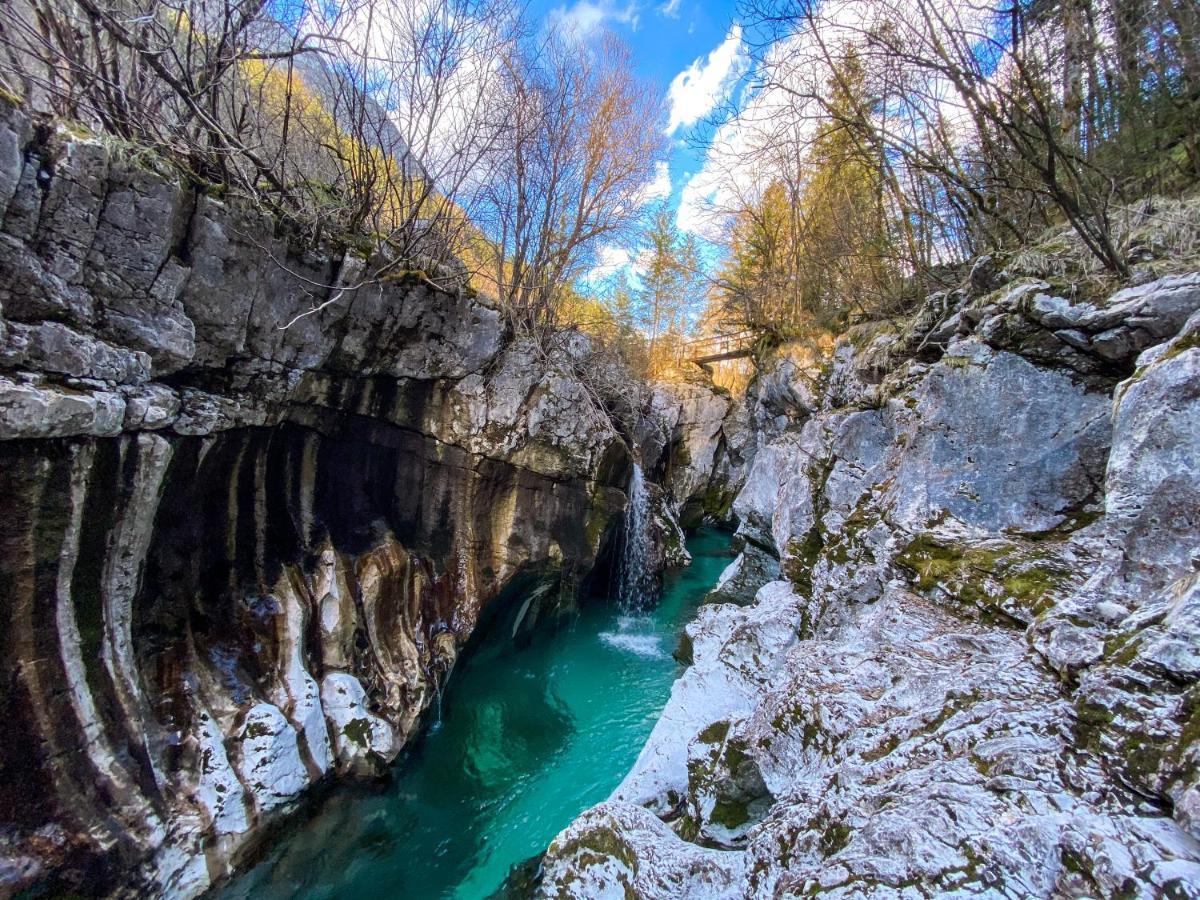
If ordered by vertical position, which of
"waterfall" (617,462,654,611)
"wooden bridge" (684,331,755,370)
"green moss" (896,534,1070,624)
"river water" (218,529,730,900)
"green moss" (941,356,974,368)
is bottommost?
"river water" (218,529,730,900)

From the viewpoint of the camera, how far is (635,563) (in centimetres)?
1091

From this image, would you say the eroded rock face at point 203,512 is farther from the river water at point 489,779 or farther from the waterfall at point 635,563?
the waterfall at point 635,563

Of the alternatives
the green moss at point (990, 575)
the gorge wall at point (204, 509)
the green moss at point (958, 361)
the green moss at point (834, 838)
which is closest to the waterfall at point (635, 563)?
the gorge wall at point (204, 509)

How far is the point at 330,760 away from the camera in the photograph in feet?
16.2

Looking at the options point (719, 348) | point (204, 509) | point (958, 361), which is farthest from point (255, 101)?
point (719, 348)

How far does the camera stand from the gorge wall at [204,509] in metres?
3.41

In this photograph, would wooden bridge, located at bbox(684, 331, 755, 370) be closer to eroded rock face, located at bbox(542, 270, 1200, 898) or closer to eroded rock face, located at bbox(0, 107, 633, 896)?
eroded rock face, located at bbox(0, 107, 633, 896)

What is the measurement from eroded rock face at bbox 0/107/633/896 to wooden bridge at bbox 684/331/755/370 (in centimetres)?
1093

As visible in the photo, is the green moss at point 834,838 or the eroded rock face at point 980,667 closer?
the eroded rock face at point 980,667

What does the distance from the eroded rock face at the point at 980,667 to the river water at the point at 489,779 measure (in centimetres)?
189

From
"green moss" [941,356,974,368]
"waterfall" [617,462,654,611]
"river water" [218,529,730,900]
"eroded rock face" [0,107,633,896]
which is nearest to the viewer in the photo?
"eroded rock face" [0,107,633,896]

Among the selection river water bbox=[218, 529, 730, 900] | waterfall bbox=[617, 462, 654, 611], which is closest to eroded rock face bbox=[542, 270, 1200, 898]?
river water bbox=[218, 529, 730, 900]

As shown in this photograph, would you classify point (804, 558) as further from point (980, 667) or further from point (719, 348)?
point (719, 348)

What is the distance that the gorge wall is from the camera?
3410mm
